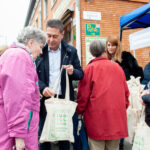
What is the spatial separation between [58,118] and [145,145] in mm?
913

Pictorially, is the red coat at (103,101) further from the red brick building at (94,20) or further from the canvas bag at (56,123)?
the red brick building at (94,20)

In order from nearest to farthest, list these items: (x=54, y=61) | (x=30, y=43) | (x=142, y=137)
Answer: (x=30, y=43) → (x=142, y=137) → (x=54, y=61)

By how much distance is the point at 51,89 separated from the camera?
2.12 metres

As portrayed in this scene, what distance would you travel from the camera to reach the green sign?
18.2 ft

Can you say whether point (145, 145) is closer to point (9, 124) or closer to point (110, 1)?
point (9, 124)

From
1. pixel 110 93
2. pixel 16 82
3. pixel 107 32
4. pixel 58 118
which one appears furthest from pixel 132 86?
pixel 107 32

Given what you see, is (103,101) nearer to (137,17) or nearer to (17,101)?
(17,101)

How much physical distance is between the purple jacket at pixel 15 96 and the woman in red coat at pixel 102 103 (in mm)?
811

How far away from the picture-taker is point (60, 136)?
1848 mm

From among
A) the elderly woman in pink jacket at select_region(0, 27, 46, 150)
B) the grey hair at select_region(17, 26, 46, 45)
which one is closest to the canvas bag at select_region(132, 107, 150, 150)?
the elderly woman in pink jacket at select_region(0, 27, 46, 150)

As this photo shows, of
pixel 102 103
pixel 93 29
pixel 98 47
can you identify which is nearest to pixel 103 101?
pixel 102 103

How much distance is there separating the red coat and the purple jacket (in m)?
0.81

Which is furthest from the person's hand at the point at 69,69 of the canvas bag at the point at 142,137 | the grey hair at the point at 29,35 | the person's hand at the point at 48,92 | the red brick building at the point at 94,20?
the red brick building at the point at 94,20

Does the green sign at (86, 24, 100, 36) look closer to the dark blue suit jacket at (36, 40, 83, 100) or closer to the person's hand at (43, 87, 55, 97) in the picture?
the dark blue suit jacket at (36, 40, 83, 100)
